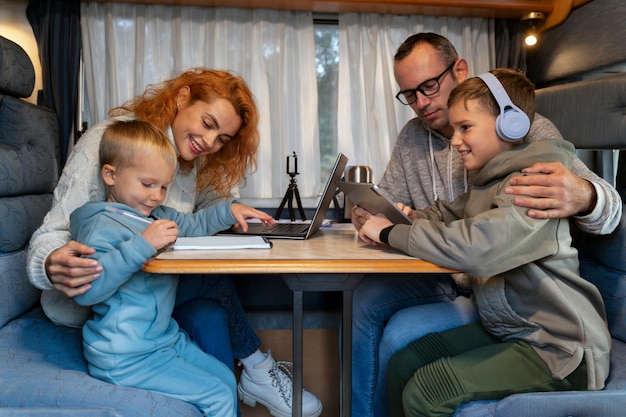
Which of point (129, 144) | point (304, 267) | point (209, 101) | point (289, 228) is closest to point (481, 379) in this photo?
point (304, 267)

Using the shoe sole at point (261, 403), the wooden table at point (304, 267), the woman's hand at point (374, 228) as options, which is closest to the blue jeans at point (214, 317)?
the shoe sole at point (261, 403)

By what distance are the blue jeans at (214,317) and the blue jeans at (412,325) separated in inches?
18.6

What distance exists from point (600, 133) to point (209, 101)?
1.29 meters

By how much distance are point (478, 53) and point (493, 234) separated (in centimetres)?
188

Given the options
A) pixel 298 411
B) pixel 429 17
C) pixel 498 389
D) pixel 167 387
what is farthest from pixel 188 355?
pixel 429 17

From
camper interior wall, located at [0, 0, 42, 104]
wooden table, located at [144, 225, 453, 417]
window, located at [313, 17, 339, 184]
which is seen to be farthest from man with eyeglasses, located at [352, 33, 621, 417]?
camper interior wall, located at [0, 0, 42, 104]

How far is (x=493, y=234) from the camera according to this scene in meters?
1.22

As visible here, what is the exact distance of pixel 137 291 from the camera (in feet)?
4.45

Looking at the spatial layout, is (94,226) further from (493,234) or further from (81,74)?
(81,74)

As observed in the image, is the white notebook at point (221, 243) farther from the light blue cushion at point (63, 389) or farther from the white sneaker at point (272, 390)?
the white sneaker at point (272, 390)

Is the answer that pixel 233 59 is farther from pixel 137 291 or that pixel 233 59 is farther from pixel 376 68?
pixel 137 291

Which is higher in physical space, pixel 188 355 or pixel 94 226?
pixel 94 226

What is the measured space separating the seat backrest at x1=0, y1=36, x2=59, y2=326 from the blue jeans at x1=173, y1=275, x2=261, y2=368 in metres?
0.48

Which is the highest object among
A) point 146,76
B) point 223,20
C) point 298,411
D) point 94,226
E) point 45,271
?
point 223,20
